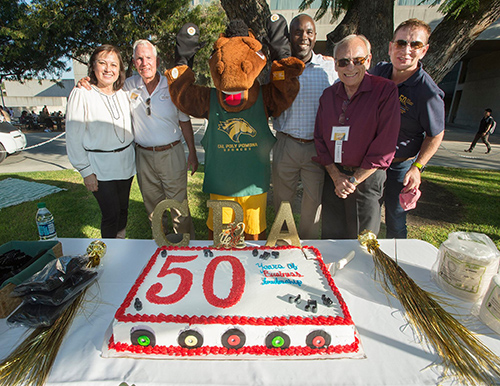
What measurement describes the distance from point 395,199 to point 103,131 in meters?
2.44

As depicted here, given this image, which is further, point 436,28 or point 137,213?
point 137,213

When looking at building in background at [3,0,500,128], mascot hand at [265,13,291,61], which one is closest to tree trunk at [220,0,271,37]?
mascot hand at [265,13,291,61]

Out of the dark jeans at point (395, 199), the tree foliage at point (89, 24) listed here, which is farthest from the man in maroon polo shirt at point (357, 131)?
the tree foliage at point (89, 24)

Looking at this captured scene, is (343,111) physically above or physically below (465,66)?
below

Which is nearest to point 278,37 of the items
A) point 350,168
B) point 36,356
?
point 350,168

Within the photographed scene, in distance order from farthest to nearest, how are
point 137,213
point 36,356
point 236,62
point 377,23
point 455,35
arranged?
1. point 137,213
2. point 377,23
3. point 455,35
4. point 236,62
5. point 36,356

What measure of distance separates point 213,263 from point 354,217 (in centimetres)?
125

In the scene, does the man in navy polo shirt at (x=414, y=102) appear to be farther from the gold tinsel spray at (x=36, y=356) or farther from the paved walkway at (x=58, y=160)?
the paved walkway at (x=58, y=160)

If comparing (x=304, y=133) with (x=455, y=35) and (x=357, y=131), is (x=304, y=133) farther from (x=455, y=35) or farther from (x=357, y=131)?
(x=455, y=35)

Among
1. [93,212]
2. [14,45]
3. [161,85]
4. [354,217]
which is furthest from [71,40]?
[354,217]

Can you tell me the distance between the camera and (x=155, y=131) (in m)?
2.56

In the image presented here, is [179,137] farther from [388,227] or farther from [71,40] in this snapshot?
→ [71,40]

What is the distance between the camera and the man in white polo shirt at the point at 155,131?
2.47 metres

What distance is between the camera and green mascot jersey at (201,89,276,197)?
2.12 metres
